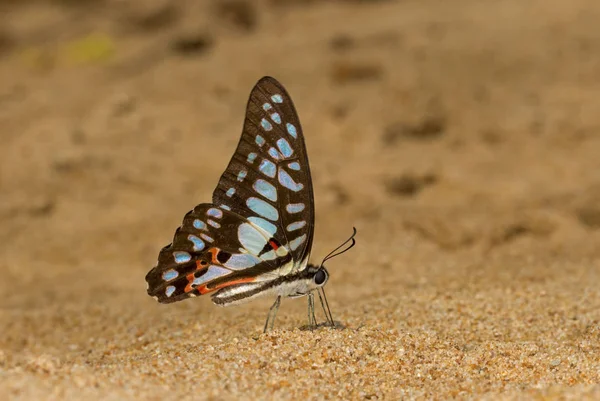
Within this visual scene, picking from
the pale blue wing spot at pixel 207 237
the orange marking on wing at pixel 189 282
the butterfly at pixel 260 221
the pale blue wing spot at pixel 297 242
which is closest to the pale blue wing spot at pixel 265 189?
the butterfly at pixel 260 221

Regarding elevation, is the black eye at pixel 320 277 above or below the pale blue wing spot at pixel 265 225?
below

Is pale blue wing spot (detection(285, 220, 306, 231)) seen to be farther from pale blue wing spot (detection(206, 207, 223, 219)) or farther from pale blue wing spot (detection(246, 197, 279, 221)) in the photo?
pale blue wing spot (detection(206, 207, 223, 219))

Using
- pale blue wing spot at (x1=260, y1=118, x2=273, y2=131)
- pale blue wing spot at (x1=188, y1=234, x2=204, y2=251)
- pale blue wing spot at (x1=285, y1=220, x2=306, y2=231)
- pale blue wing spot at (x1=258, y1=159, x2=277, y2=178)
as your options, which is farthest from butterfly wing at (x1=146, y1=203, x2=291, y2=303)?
pale blue wing spot at (x1=260, y1=118, x2=273, y2=131)

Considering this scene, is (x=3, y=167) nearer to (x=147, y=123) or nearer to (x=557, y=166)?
(x=147, y=123)

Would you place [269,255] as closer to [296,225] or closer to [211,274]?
[296,225]

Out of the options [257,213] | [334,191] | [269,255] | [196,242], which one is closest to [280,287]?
[269,255]

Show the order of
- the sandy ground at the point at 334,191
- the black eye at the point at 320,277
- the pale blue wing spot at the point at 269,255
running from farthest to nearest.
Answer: the pale blue wing spot at the point at 269,255
the black eye at the point at 320,277
the sandy ground at the point at 334,191

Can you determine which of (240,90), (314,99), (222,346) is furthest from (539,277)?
(240,90)

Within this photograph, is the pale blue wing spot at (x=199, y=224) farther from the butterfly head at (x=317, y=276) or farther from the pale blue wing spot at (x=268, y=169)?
the butterfly head at (x=317, y=276)
